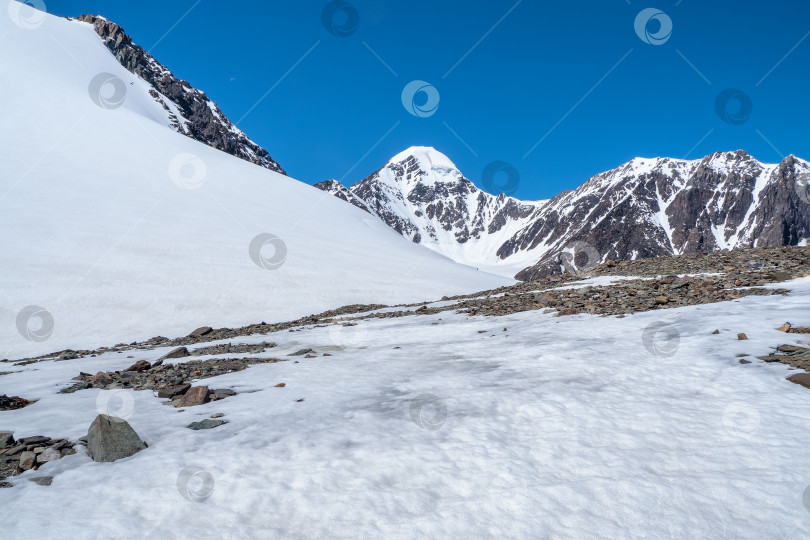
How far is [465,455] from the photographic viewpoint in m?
5.77

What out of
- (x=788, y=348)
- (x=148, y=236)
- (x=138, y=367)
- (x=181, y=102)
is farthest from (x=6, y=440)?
(x=181, y=102)

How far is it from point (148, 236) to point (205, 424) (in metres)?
31.1

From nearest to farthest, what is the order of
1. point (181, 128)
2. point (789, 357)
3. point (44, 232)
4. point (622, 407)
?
point (622, 407), point (789, 357), point (44, 232), point (181, 128)

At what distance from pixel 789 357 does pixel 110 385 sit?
46.0ft

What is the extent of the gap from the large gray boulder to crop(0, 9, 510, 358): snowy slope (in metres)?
17.0

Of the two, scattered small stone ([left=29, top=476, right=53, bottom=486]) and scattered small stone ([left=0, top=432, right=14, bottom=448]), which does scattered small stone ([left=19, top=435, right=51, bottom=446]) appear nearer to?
scattered small stone ([left=0, top=432, right=14, bottom=448])

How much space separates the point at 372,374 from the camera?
32.9ft

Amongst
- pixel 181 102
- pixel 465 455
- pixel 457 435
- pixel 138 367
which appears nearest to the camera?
pixel 465 455

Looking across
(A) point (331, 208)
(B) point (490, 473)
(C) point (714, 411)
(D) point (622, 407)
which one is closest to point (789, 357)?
(C) point (714, 411)

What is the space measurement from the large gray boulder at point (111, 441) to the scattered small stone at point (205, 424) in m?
0.87

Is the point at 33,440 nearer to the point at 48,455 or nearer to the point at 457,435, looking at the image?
the point at 48,455

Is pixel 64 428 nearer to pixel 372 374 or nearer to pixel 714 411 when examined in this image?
pixel 372 374

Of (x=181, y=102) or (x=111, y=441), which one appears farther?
(x=181, y=102)

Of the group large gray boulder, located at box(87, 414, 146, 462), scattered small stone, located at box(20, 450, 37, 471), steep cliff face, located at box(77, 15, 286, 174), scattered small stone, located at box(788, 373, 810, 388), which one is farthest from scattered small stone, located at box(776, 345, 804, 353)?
steep cliff face, located at box(77, 15, 286, 174)
